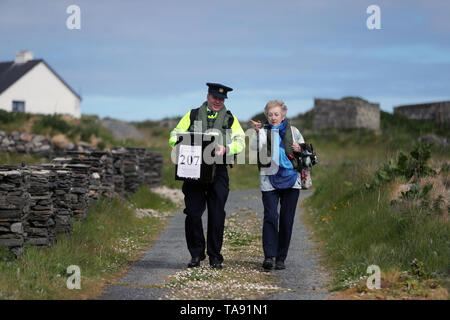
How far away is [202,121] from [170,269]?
6.92ft

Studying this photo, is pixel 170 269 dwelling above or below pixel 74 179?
below

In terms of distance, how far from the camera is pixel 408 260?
25.4 feet

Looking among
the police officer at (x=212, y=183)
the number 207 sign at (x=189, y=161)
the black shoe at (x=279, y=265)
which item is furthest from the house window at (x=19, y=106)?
the black shoe at (x=279, y=265)

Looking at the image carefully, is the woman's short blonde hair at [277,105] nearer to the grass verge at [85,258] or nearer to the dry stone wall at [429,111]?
the grass verge at [85,258]

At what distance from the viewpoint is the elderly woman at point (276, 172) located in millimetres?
8281

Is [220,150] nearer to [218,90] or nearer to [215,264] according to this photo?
[218,90]

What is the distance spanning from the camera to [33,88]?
42000 mm

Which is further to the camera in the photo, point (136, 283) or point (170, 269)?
point (170, 269)

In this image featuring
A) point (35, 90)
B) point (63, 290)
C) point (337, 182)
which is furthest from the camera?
point (35, 90)

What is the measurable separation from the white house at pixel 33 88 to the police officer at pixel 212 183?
34956 mm

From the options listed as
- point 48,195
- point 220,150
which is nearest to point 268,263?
point 220,150

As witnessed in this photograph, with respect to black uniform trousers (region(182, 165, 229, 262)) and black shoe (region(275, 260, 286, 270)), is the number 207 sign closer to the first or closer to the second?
black uniform trousers (region(182, 165, 229, 262))
